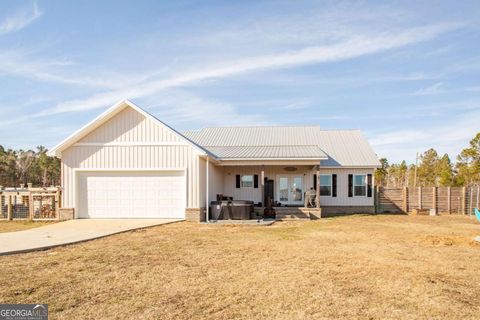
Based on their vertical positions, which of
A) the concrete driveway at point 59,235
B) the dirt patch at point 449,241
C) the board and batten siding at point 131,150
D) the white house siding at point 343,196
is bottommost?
the dirt patch at point 449,241

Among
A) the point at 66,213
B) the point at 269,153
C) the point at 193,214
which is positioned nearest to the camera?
the point at 193,214

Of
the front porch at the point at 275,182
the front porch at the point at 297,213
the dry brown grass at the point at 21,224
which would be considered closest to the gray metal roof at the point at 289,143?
the front porch at the point at 275,182

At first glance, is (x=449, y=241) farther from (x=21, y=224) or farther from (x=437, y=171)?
(x=437, y=171)

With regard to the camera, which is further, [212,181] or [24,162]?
[24,162]

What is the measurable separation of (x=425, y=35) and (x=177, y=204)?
517 inches

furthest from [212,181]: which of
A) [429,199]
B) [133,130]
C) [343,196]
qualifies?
[429,199]

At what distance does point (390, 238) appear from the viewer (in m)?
12.8

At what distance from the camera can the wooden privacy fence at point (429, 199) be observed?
77.0ft

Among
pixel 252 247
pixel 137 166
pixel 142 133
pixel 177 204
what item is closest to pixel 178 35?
pixel 142 133

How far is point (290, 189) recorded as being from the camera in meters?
24.0

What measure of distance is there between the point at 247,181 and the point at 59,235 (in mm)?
13227

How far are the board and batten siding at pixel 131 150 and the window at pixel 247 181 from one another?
6337mm

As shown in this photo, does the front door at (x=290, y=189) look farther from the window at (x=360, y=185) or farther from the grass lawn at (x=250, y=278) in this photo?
the grass lawn at (x=250, y=278)

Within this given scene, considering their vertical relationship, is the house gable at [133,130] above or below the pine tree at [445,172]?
above
